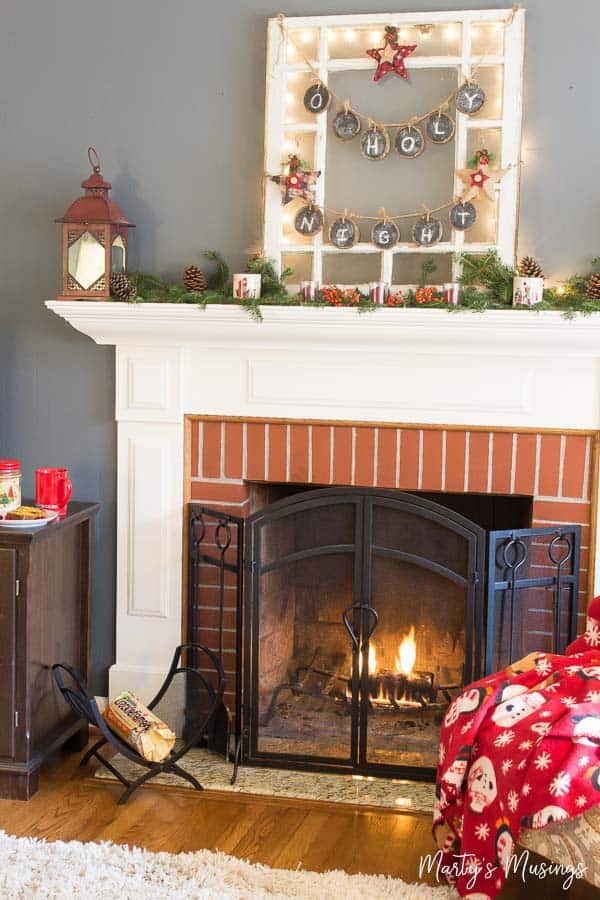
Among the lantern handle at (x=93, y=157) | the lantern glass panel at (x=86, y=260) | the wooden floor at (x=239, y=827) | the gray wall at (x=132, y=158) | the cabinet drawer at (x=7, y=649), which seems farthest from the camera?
the lantern handle at (x=93, y=157)

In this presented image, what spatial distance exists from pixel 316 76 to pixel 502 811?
1989 mm

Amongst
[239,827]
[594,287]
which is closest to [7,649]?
[239,827]

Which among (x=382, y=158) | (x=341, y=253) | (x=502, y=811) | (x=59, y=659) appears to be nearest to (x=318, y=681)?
(x=59, y=659)

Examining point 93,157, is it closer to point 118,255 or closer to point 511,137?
point 118,255

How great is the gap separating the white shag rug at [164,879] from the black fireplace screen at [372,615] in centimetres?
55

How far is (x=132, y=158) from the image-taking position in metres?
3.01

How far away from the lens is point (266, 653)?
116 inches

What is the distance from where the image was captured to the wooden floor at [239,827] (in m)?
2.43

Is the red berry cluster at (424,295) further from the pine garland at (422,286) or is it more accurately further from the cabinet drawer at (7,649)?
the cabinet drawer at (7,649)

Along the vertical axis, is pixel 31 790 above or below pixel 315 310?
below

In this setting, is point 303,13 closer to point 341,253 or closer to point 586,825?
point 341,253

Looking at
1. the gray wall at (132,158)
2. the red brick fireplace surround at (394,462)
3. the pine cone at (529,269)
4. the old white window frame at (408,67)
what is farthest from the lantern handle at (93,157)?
the pine cone at (529,269)

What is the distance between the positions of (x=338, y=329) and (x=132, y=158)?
821 mm

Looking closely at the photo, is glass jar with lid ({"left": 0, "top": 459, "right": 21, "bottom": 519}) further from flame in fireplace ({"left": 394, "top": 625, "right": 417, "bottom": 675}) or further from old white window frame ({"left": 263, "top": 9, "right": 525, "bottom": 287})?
flame in fireplace ({"left": 394, "top": 625, "right": 417, "bottom": 675})
